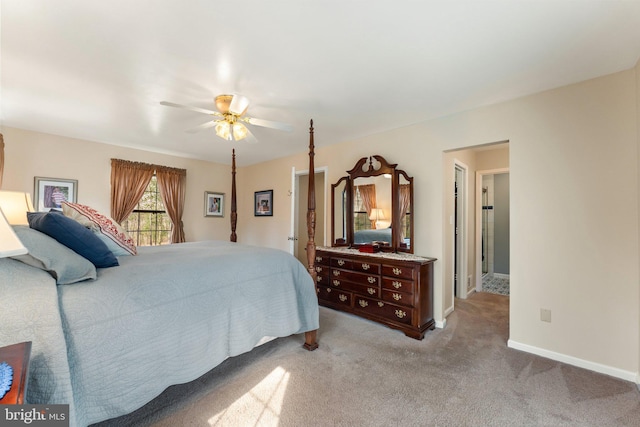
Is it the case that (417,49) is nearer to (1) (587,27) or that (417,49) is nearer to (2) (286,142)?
(1) (587,27)

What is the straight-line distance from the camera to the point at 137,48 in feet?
6.22

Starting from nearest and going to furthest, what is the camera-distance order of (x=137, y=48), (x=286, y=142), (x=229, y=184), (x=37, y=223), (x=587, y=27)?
1. (x=37, y=223)
2. (x=587, y=27)
3. (x=137, y=48)
4. (x=286, y=142)
5. (x=229, y=184)

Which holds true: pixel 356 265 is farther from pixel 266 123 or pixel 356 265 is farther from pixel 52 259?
pixel 52 259

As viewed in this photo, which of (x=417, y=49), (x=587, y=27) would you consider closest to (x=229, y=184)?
(x=417, y=49)

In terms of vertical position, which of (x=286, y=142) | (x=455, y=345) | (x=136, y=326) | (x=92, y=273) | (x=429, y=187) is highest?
(x=286, y=142)

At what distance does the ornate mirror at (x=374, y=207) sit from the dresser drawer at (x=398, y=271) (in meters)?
0.39

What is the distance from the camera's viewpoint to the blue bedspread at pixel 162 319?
126 centimetres

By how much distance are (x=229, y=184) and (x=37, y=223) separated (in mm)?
4283

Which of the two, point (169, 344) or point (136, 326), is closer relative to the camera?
point (136, 326)

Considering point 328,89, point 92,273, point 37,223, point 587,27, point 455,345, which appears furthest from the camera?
point 455,345

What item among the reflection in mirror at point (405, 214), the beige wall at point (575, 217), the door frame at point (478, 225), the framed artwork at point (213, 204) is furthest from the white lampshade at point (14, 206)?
the door frame at point (478, 225)

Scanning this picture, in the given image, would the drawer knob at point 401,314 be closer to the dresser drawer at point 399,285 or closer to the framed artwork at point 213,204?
the dresser drawer at point 399,285

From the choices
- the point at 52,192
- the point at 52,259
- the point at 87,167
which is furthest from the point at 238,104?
the point at 52,192

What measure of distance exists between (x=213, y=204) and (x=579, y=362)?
5593 millimetres
